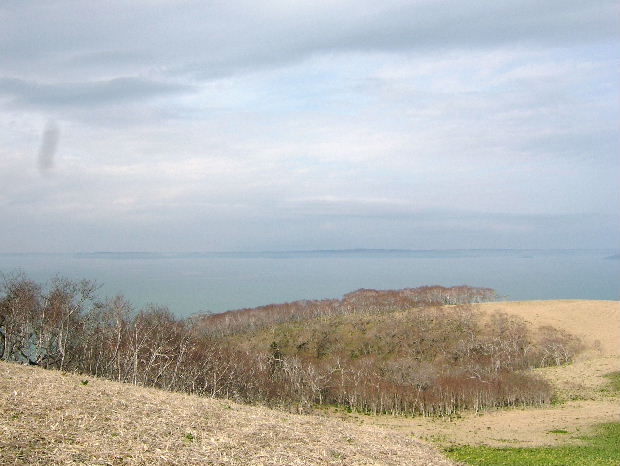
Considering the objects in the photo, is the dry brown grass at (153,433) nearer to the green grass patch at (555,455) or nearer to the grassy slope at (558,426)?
the green grass patch at (555,455)

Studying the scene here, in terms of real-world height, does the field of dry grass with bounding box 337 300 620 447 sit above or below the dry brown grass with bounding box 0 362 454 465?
below

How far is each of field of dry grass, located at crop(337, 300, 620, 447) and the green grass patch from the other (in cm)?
296

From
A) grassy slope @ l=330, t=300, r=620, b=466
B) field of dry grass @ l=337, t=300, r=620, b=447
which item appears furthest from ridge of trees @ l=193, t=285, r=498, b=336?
grassy slope @ l=330, t=300, r=620, b=466

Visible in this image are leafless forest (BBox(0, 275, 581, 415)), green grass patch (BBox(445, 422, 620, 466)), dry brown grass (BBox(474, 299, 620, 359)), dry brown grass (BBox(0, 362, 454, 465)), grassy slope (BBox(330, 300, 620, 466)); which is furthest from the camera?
dry brown grass (BBox(474, 299, 620, 359))

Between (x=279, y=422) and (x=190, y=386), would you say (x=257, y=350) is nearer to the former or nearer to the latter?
(x=190, y=386)

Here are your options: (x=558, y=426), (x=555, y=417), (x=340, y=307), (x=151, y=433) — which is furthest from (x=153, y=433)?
(x=340, y=307)

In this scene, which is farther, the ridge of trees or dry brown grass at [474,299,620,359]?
the ridge of trees

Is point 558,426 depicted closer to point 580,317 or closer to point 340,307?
point 580,317

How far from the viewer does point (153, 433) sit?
15.6 metres

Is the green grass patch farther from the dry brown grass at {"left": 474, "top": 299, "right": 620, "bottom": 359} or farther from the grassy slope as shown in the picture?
the dry brown grass at {"left": 474, "top": 299, "right": 620, "bottom": 359}

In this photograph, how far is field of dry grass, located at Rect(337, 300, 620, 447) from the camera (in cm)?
3768

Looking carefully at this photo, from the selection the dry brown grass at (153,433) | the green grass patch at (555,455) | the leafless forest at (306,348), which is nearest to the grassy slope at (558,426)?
the green grass patch at (555,455)

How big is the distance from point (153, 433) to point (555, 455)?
20.6 metres

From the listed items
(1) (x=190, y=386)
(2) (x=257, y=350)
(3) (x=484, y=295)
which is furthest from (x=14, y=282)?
(3) (x=484, y=295)
